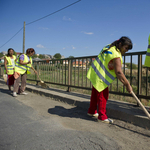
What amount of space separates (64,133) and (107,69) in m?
1.25

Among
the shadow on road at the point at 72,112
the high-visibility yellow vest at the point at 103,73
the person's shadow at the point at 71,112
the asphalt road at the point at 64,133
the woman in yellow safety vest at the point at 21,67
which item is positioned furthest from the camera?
the woman in yellow safety vest at the point at 21,67

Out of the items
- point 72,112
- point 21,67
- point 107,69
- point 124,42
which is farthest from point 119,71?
point 21,67

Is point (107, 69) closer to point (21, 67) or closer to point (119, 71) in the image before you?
point (119, 71)

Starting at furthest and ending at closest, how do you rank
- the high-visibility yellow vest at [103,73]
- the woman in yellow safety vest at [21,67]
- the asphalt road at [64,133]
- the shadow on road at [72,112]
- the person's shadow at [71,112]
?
the woman in yellow safety vest at [21,67], the person's shadow at [71,112], the shadow on road at [72,112], the high-visibility yellow vest at [103,73], the asphalt road at [64,133]

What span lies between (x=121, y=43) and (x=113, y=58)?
0.29 meters

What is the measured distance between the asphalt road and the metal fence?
962mm

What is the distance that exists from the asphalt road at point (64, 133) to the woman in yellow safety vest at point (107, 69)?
0.38 metres

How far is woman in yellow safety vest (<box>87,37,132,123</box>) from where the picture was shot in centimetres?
248

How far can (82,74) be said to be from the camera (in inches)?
171

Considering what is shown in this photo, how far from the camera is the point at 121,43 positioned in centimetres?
254

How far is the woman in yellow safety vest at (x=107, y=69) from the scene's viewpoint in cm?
248

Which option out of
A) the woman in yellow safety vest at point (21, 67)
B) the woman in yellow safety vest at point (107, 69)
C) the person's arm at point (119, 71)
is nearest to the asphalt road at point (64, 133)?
the woman in yellow safety vest at point (107, 69)

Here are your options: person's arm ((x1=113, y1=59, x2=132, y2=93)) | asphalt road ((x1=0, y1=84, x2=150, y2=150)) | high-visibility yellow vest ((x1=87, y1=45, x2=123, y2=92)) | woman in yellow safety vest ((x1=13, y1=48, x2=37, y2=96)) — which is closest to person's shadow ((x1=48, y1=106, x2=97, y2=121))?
asphalt road ((x1=0, y1=84, x2=150, y2=150))

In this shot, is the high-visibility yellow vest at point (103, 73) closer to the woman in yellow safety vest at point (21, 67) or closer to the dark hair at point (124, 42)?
the dark hair at point (124, 42)
